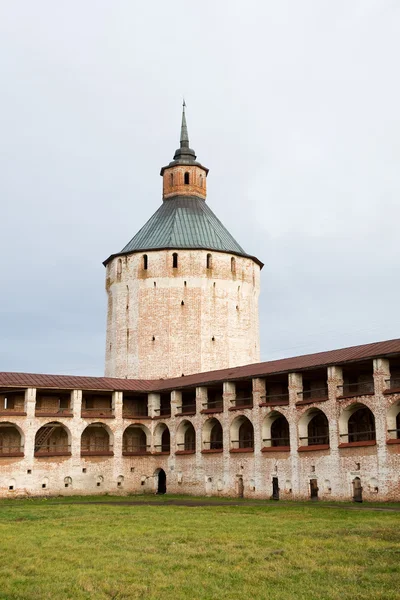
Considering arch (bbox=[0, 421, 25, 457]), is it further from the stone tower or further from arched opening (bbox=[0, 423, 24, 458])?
the stone tower

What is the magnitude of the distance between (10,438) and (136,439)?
8919 millimetres

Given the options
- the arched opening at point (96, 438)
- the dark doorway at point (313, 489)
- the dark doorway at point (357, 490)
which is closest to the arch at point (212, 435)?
the arched opening at point (96, 438)

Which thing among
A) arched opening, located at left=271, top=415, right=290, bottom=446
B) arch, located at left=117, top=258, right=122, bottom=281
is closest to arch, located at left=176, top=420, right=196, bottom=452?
arched opening, located at left=271, top=415, right=290, bottom=446

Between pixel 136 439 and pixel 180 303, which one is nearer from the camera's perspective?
pixel 136 439

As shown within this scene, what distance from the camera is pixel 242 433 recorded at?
144 feet

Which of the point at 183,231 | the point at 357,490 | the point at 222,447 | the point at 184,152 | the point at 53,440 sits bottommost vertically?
the point at 357,490

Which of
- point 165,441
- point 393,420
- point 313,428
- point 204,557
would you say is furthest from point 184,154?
point 204,557

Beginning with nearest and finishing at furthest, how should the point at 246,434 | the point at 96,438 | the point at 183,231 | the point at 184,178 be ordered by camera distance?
the point at 246,434 < the point at 96,438 < the point at 183,231 < the point at 184,178

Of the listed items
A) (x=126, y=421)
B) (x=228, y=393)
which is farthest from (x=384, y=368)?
(x=126, y=421)

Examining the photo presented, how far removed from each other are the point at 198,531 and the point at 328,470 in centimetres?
1549

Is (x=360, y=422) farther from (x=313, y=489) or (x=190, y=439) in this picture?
(x=190, y=439)

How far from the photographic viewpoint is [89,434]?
47.7 m

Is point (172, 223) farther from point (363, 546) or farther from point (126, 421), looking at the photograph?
point (363, 546)

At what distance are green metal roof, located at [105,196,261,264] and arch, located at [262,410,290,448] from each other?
62.2 ft
